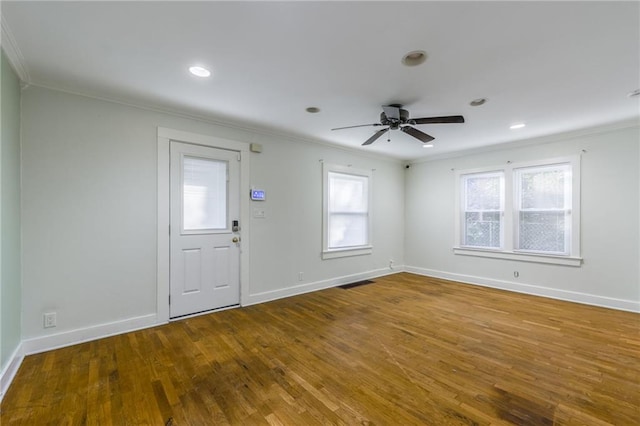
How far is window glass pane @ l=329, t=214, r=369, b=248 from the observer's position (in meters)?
5.18

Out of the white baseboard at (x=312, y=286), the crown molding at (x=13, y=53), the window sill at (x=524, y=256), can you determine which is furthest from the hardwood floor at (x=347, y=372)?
the crown molding at (x=13, y=53)

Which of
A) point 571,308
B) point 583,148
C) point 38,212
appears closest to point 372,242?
point 571,308

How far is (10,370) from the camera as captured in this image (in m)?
2.18

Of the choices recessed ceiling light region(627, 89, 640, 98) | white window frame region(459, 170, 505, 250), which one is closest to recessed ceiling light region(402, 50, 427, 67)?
recessed ceiling light region(627, 89, 640, 98)

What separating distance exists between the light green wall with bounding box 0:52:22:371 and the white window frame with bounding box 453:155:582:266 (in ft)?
20.1

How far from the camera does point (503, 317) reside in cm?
354

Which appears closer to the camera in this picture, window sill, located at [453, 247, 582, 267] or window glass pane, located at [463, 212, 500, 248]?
window sill, located at [453, 247, 582, 267]

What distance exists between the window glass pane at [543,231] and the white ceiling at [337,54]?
1624 mm

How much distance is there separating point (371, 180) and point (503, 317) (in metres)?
3.21

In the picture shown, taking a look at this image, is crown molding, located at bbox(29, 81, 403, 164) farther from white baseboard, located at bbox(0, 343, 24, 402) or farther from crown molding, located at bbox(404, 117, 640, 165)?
white baseboard, located at bbox(0, 343, 24, 402)


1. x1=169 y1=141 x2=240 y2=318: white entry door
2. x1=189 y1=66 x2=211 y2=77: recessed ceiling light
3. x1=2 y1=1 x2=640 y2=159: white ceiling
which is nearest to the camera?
x1=2 y1=1 x2=640 y2=159: white ceiling

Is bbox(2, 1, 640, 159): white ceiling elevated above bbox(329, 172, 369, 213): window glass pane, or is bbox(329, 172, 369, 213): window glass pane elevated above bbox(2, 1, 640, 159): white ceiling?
bbox(2, 1, 640, 159): white ceiling

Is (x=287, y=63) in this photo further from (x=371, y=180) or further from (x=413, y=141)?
(x=371, y=180)

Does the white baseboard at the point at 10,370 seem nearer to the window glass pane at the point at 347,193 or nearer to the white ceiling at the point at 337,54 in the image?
the white ceiling at the point at 337,54
